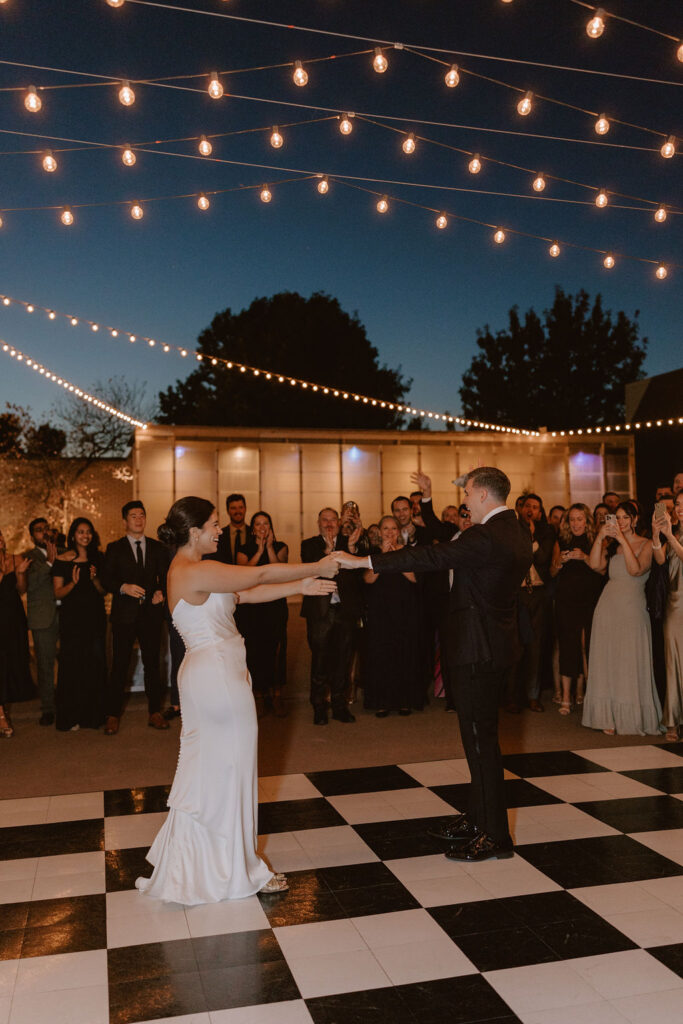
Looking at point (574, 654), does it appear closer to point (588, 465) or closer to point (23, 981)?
point (23, 981)

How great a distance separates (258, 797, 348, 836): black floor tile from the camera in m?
3.70

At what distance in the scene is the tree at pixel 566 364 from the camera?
92.3ft

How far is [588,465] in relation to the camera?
1634 centimetres

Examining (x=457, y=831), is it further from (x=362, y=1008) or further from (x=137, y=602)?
(x=137, y=602)

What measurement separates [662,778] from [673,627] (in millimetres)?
1311

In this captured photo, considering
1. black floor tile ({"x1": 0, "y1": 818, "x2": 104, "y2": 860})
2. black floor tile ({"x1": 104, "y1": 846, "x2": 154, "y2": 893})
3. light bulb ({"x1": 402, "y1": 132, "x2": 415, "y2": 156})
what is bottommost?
black floor tile ({"x1": 0, "y1": 818, "x2": 104, "y2": 860})

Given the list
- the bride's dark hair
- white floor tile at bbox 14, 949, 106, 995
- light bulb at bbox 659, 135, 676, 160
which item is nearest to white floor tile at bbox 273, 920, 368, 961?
white floor tile at bbox 14, 949, 106, 995

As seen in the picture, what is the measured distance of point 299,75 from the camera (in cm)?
508

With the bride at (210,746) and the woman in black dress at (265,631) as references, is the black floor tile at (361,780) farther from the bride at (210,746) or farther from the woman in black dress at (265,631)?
the woman in black dress at (265,631)

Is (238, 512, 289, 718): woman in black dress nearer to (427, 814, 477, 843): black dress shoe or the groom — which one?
(427, 814, 477, 843): black dress shoe

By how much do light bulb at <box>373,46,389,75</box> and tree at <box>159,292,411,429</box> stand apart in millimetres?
16926

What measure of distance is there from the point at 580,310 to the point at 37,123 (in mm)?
25566

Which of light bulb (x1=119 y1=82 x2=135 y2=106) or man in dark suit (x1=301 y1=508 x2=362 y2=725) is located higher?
light bulb (x1=119 y1=82 x2=135 y2=106)

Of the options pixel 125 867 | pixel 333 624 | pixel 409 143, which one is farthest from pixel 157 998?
pixel 409 143
